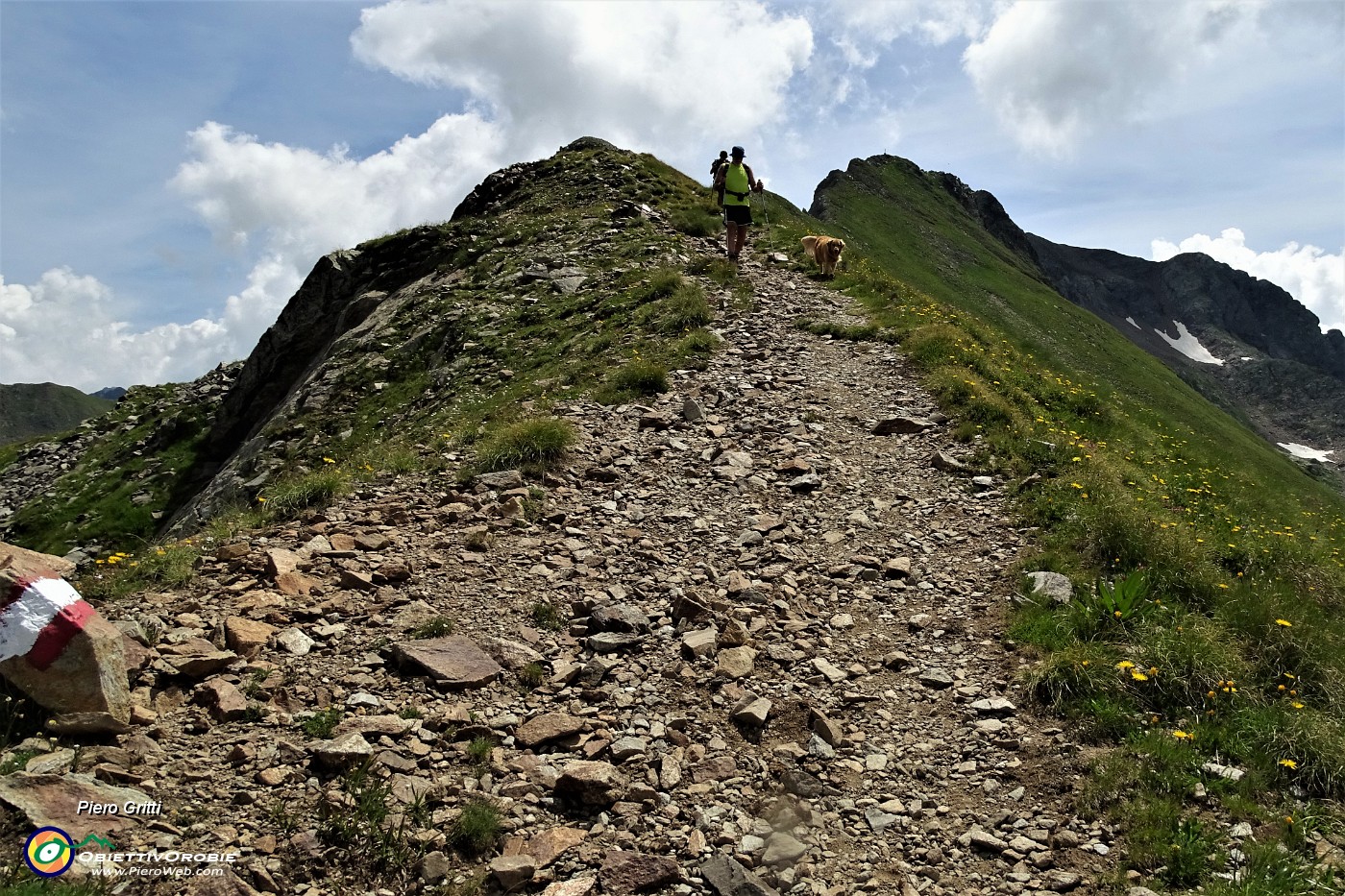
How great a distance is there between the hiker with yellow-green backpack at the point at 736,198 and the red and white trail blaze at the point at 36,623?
63.3 ft

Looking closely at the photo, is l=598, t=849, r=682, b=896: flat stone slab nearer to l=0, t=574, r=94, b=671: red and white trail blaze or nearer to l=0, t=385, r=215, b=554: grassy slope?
l=0, t=574, r=94, b=671: red and white trail blaze

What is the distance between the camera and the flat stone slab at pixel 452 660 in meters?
6.82

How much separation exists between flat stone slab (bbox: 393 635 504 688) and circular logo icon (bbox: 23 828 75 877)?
2777 mm

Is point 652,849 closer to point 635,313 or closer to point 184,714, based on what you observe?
point 184,714


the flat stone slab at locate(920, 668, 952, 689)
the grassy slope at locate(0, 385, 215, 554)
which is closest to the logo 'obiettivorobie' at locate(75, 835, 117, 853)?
the flat stone slab at locate(920, 668, 952, 689)

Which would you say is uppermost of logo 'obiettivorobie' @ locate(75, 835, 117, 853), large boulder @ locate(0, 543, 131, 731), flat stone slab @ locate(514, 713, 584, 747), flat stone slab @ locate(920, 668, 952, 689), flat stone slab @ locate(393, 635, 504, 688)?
large boulder @ locate(0, 543, 131, 731)

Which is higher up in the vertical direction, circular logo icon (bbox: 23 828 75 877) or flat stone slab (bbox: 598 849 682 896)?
circular logo icon (bbox: 23 828 75 877)

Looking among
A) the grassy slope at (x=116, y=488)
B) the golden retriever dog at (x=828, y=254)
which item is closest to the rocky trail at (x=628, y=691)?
the golden retriever dog at (x=828, y=254)

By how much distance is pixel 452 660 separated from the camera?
707cm

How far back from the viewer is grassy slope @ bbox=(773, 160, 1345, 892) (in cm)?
550

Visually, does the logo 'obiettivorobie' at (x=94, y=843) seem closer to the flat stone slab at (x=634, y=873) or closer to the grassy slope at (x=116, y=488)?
the flat stone slab at (x=634, y=873)

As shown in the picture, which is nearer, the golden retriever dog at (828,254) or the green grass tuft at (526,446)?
the green grass tuft at (526,446)

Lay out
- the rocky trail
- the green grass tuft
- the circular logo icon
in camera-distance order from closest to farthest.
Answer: the circular logo icon < the rocky trail < the green grass tuft

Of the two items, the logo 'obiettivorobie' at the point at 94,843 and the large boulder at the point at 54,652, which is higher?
the large boulder at the point at 54,652
